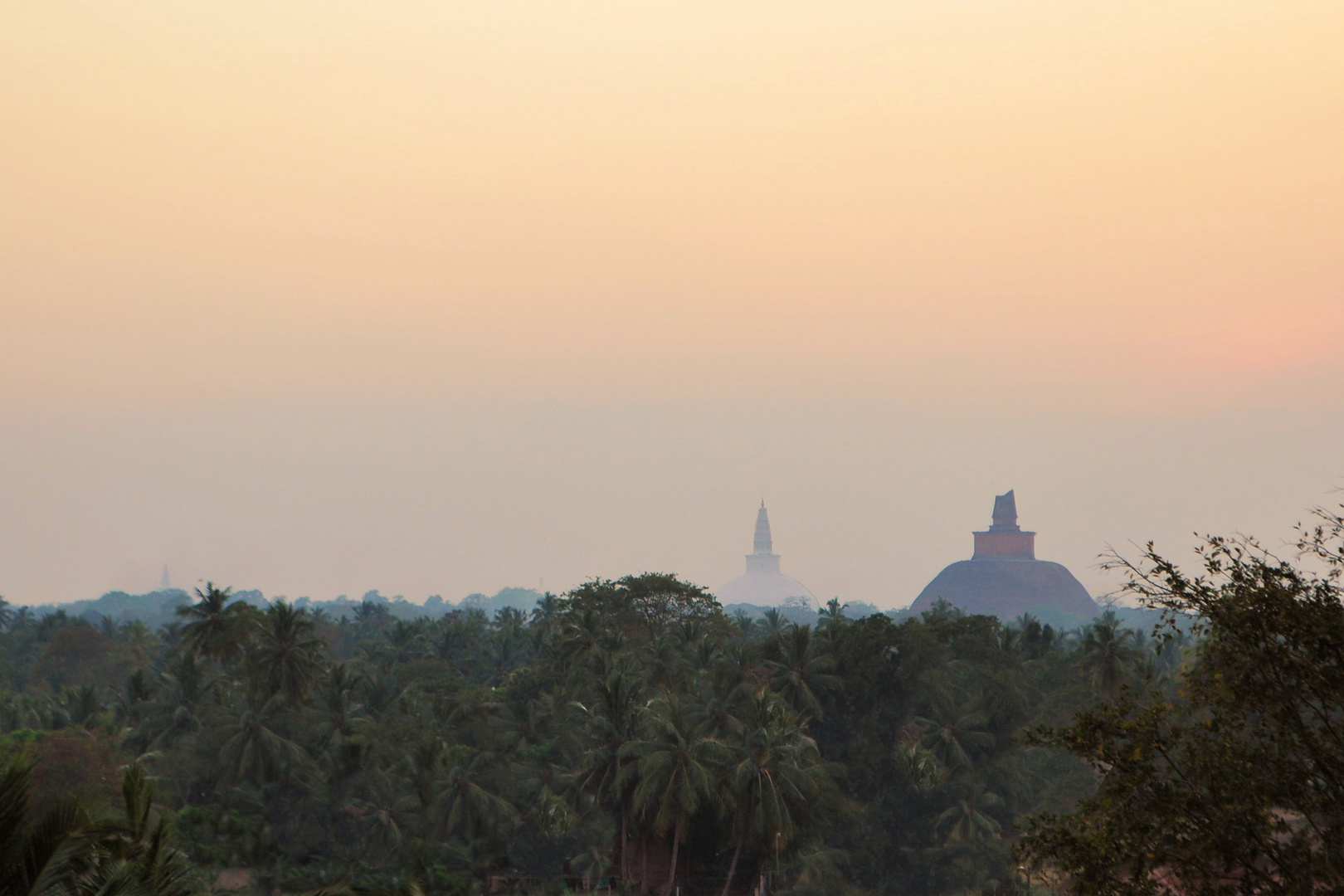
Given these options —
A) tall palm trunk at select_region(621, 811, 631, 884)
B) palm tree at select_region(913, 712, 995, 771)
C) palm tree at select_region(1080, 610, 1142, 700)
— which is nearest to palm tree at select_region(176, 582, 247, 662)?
Answer: tall palm trunk at select_region(621, 811, 631, 884)

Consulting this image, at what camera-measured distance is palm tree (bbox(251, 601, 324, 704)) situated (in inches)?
2918

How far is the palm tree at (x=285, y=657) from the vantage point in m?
74.1

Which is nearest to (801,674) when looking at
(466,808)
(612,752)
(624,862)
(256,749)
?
(612,752)

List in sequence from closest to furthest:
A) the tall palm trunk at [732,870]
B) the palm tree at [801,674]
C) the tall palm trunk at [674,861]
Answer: the tall palm trunk at [674,861] < the tall palm trunk at [732,870] < the palm tree at [801,674]

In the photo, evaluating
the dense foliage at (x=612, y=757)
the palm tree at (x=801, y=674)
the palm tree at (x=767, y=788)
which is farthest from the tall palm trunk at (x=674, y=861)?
the palm tree at (x=801, y=674)

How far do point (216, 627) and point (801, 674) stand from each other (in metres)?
36.9

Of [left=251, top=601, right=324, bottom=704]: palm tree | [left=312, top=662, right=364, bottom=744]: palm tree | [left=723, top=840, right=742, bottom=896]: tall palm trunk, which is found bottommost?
[left=723, top=840, right=742, bottom=896]: tall palm trunk

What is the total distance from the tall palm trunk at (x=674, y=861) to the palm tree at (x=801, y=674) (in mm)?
13539

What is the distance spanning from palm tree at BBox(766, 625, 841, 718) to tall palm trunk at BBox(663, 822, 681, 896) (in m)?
13.5

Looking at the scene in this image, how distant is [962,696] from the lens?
3216 inches

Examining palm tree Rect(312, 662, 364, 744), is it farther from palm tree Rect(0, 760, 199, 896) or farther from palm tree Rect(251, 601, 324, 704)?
palm tree Rect(0, 760, 199, 896)

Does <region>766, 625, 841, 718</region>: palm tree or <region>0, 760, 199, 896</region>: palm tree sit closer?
<region>0, 760, 199, 896</region>: palm tree

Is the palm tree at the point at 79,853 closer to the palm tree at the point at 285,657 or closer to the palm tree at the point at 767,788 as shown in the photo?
the palm tree at the point at 767,788

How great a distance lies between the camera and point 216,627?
77812 mm
